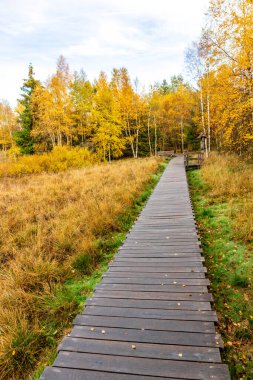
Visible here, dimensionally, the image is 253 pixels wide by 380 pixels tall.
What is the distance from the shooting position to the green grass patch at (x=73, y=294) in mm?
→ 3263

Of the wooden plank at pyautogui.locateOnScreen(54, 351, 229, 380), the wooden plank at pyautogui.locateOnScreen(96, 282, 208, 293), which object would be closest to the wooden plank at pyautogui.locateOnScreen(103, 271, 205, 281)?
the wooden plank at pyautogui.locateOnScreen(96, 282, 208, 293)

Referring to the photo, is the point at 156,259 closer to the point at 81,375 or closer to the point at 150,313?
the point at 150,313

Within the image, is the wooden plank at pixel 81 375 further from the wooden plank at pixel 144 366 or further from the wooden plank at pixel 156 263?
the wooden plank at pixel 156 263

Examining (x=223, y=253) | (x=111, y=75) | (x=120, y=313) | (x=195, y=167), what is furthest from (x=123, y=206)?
(x=111, y=75)

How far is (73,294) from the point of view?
4.08 metres

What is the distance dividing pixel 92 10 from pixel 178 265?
29.2 metres

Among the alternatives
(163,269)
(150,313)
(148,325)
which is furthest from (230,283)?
(148,325)

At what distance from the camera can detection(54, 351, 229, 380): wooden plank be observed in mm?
2109

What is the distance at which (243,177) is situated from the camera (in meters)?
9.74

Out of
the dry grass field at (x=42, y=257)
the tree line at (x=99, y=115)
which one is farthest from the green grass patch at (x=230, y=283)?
the tree line at (x=99, y=115)

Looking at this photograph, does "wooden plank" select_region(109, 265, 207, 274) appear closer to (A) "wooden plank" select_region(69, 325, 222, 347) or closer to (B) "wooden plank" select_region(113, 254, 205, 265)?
(B) "wooden plank" select_region(113, 254, 205, 265)

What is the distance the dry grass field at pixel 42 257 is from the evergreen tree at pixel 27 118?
16071 mm

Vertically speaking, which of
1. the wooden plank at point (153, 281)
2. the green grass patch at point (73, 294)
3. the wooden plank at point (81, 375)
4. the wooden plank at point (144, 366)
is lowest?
the green grass patch at point (73, 294)

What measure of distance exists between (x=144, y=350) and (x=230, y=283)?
93.0 inches
